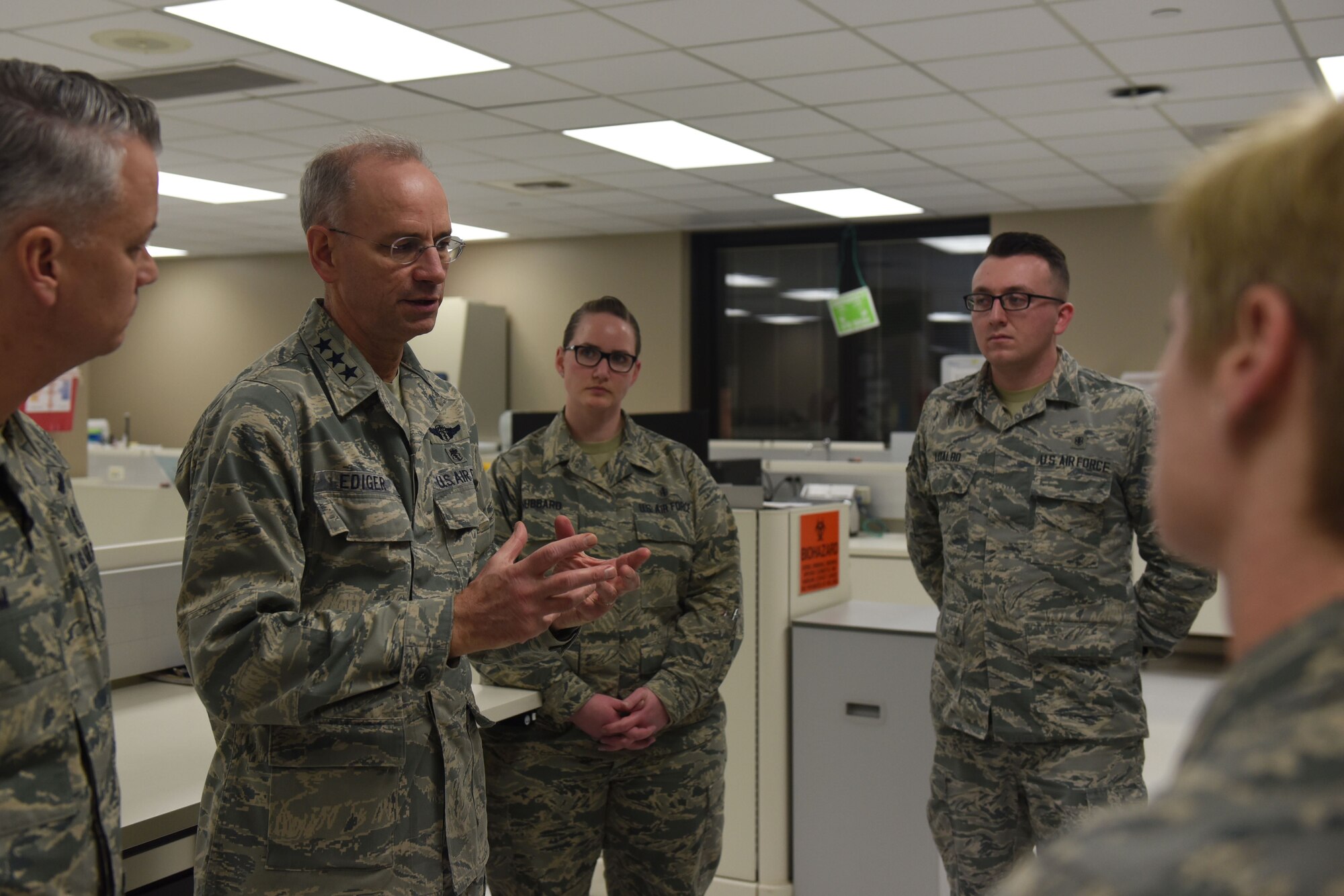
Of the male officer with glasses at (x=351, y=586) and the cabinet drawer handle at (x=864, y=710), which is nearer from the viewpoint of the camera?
the male officer with glasses at (x=351, y=586)

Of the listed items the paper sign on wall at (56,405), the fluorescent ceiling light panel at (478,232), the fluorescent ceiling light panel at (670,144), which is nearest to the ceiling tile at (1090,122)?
the fluorescent ceiling light panel at (670,144)

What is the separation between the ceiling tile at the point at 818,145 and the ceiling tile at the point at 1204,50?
149cm

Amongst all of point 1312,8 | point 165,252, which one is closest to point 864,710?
point 1312,8

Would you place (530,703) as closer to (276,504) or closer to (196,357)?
(276,504)

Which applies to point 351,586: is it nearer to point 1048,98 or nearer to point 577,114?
point 577,114

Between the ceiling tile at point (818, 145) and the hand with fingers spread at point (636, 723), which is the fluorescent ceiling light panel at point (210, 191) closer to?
the ceiling tile at point (818, 145)

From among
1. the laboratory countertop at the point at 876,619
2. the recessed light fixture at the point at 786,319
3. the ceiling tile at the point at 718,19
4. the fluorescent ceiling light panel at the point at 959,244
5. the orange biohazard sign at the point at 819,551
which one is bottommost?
the laboratory countertop at the point at 876,619

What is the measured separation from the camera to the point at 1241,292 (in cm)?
50

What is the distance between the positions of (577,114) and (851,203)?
2.90 meters

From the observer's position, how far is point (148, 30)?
161 inches

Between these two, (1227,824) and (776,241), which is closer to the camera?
(1227,824)

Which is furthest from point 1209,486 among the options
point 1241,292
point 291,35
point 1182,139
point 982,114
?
point 1182,139

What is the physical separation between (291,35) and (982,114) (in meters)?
3.08

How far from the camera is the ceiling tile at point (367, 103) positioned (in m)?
4.94
